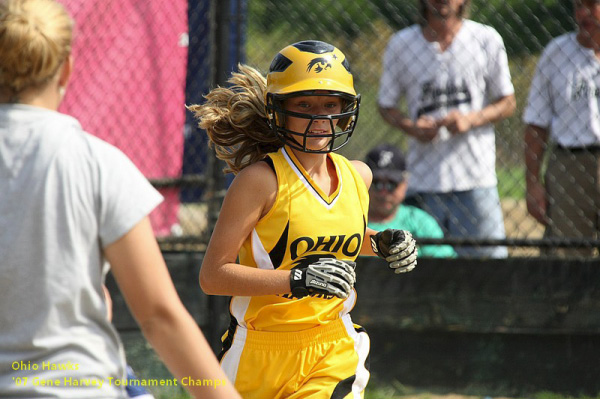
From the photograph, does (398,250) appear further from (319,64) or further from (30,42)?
(30,42)

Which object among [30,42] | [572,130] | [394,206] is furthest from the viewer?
[394,206]

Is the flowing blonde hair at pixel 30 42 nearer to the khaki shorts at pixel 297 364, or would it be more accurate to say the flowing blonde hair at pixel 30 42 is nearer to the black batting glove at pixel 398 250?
the khaki shorts at pixel 297 364

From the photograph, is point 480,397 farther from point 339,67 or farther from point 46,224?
point 46,224

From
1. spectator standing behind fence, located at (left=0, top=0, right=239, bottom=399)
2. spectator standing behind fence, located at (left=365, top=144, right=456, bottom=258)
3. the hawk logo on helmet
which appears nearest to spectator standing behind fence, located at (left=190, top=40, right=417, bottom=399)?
the hawk logo on helmet

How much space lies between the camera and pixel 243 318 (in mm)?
3070

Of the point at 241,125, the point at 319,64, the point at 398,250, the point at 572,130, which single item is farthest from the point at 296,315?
the point at 572,130

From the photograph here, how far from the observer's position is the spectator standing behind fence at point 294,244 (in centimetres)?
290

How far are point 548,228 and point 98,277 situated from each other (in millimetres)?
3660

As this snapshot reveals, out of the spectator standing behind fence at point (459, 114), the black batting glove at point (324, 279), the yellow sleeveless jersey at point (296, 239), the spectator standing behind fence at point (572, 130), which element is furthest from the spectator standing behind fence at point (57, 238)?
the spectator standing behind fence at point (572, 130)

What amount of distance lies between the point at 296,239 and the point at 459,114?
236 cm

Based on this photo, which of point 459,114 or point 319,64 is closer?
point 319,64

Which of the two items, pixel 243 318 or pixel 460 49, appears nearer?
pixel 243 318

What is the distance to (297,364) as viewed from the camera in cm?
296

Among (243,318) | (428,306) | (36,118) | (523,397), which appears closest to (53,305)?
(36,118)
